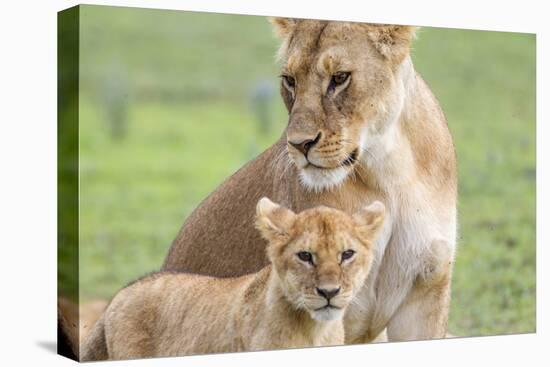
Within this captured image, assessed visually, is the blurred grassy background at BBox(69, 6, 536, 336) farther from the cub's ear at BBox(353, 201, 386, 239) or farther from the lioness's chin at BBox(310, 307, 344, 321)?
the lioness's chin at BBox(310, 307, 344, 321)

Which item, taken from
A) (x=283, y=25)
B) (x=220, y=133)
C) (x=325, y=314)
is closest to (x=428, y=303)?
(x=325, y=314)

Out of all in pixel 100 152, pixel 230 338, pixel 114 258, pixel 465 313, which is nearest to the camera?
pixel 230 338

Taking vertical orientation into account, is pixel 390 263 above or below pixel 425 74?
below

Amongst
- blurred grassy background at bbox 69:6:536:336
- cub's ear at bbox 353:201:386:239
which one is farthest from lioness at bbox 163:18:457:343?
blurred grassy background at bbox 69:6:536:336

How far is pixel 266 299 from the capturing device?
238 inches

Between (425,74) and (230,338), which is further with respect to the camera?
(425,74)

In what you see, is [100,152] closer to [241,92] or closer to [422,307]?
[241,92]

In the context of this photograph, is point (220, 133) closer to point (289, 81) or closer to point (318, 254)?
point (289, 81)

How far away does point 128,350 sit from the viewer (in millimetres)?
6449

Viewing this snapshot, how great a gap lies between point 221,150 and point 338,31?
17.4ft

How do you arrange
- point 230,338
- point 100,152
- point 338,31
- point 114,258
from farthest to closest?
point 100,152, point 114,258, point 338,31, point 230,338

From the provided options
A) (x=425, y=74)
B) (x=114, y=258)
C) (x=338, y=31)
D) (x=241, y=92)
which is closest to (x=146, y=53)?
(x=241, y=92)

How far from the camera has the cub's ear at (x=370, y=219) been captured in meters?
6.26

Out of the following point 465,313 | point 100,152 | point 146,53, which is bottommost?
point 465,313
